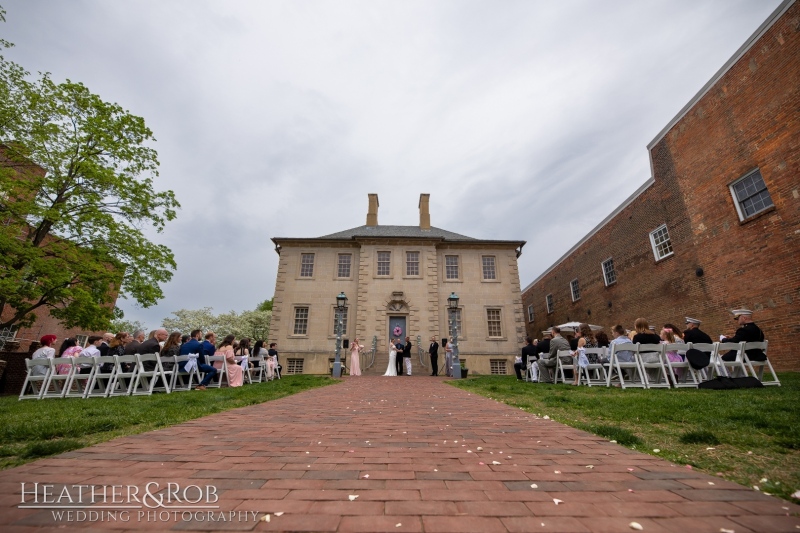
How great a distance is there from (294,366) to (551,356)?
1645cm

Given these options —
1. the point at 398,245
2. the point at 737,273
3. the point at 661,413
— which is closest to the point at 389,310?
the point at 398,245

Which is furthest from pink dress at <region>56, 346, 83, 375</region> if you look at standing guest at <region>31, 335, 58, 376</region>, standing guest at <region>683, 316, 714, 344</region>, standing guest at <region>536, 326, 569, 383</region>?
standing guest at <region>683, 316, 714, 344</region>

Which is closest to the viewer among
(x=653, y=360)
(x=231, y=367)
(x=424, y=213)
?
(x=653, y=360)

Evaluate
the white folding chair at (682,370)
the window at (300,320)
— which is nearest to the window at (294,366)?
the window at (300,320)

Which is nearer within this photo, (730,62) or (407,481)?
(407,481)

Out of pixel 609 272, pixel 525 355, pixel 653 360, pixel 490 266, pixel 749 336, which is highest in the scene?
pixel 490 266

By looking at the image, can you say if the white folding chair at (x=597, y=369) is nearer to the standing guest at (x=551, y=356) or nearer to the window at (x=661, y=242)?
the standing guest at (x=551, y=356)

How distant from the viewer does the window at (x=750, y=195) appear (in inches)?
435

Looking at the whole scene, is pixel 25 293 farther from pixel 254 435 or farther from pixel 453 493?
pixel 453 493

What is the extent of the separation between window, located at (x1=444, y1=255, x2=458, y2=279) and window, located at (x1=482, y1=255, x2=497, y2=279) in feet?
6.59

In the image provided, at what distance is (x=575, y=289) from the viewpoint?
76.6 feet

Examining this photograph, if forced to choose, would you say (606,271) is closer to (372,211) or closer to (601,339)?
(601,339)

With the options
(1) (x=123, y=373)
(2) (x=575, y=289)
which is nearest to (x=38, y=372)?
(1) (x=123, y=373)

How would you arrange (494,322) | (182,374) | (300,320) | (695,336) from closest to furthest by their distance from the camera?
(695,336)
(182,374)
(300,320)
(494,322)
